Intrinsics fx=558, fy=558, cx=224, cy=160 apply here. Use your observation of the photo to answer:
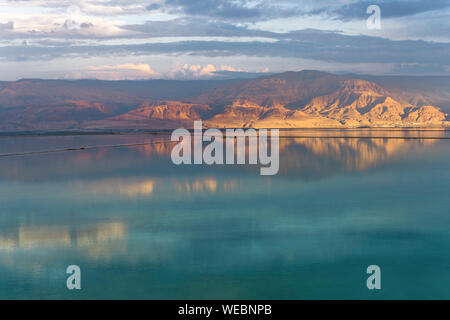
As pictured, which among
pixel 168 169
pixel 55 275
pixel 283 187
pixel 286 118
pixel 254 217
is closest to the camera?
pixel 55 275

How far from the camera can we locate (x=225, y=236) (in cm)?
1412

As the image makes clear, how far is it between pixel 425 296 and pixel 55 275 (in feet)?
23.0

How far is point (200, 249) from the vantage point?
1292cm

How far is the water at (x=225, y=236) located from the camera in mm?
10367

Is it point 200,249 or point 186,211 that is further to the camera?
point 186,211

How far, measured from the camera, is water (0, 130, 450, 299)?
34.0ft
